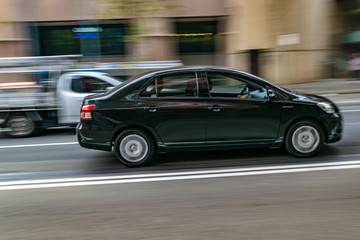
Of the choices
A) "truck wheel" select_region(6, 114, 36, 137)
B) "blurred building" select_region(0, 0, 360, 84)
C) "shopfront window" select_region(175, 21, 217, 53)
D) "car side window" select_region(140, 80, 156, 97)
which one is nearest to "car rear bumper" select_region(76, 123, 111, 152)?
"car side window" select_region(140, 80, 156, 97)

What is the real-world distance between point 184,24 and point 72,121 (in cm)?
1259

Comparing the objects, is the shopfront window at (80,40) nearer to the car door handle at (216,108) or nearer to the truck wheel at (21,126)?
the truck wheel at (21,126)

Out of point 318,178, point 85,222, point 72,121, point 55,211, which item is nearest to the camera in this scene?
point 85,222

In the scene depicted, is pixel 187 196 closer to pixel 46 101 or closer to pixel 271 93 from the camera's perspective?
pixel 271 93

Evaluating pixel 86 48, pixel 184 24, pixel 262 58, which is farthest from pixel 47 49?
pixel 262 58

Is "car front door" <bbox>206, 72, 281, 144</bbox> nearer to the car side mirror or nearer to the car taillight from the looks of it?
the car side mirror

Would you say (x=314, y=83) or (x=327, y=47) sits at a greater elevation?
(x=327, y=47)

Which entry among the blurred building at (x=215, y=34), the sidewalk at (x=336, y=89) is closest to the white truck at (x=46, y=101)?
the blurred building at (x=215, y=34)

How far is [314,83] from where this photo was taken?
64.5ft

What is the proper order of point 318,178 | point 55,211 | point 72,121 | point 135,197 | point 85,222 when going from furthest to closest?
point 72,121, point 318,178, point 135,197, point 55,211, point 85,222

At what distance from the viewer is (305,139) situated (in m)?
6.11

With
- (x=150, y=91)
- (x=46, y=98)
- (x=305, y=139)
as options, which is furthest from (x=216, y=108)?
(x=46, y=98)

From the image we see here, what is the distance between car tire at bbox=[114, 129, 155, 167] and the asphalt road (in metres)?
0.16

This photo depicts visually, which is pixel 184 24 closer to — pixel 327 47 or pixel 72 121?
pixel 327 47
